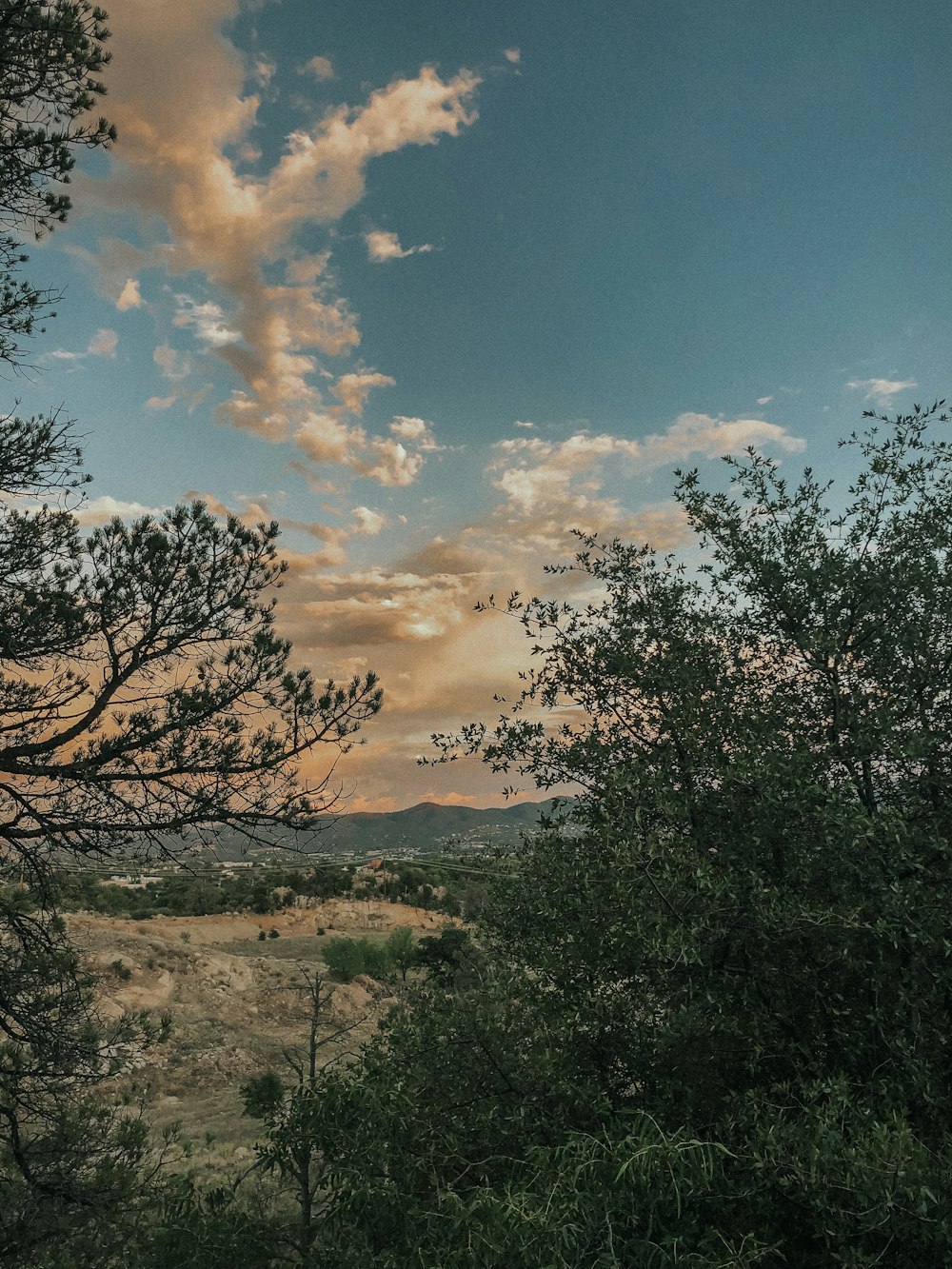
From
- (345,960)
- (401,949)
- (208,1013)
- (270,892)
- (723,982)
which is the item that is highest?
(723,982)

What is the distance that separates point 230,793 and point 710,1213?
580cm

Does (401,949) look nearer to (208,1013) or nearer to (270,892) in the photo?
(208,1013)

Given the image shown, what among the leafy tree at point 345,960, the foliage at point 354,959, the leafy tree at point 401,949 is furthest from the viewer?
the leafy tree at point 345,960

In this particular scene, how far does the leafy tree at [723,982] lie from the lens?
14.6ft

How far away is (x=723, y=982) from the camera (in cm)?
579

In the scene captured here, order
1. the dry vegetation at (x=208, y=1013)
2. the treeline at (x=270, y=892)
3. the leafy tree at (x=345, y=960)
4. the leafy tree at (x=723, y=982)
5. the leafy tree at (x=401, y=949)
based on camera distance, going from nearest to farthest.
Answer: the leafy tree at (x=723, y=982) < the dry vegetation at (x=208, y=1013) < the leafy tree at (x=401, y=949) < the leafy tree at (x=345, y=960) < the treeline at (x=270, y=892)

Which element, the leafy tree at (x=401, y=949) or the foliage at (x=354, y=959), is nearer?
the leafy tree at (x=401, y=949)

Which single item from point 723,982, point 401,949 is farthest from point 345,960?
point 723,982

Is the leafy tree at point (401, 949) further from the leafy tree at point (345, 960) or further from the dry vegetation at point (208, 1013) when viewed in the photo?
the dry vegetation at point (208, 1013)

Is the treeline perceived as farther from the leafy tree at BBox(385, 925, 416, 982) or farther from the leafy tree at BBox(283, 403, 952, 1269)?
the leafy tree at BBox(283, 403, 952, 1269)

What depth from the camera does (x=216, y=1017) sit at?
113 feet

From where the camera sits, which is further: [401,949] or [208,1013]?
[401,949]

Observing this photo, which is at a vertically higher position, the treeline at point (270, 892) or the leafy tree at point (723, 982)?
the leafy tree at point (723, 982)

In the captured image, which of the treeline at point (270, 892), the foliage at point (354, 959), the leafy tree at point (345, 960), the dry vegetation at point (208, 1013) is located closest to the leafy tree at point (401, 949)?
the foliage at point (354, 959)
